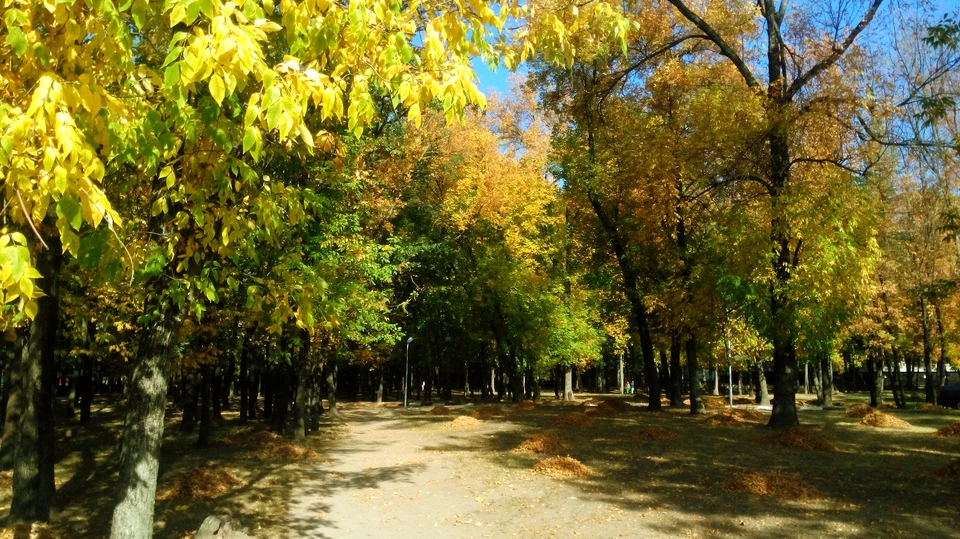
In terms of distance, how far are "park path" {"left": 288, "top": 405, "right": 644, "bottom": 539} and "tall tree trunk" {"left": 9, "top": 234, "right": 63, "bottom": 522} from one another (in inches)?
141

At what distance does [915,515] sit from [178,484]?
37.2ft

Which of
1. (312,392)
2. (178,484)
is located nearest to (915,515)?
(178,484)

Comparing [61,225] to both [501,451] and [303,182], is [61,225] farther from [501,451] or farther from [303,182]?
[501,451]

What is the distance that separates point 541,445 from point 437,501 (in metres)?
4.93

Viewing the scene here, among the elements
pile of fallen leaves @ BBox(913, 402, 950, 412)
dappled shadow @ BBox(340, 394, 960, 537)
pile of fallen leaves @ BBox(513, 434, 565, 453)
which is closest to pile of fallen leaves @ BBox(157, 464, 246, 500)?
dappled shadow @ BBox(340, 394, 960, 537)

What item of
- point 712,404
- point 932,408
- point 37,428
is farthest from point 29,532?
point 932,408

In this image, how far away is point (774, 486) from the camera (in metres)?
10.0

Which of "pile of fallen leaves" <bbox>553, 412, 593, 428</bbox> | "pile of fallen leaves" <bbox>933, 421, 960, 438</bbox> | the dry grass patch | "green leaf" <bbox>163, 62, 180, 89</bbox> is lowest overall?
the dry grass patch

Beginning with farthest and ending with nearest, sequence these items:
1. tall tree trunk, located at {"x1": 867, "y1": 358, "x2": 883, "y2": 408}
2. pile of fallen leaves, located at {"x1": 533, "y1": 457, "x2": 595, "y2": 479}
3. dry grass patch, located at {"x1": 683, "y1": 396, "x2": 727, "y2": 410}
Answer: tall tree trunk, located at {"x1": 867, "y1": 358, "x2": 883, "y2": 408} < dry grass patch, located at {"x1": 683, "y1": 396, "x2": 727, "y2": 410} < pile of fallen leaves, located at {"x1": 533, "y1": 457, "x2": 595, "y2": 479}

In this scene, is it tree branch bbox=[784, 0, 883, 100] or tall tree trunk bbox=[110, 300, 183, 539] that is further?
tree branch bbox=[784, 0, 883, 100]

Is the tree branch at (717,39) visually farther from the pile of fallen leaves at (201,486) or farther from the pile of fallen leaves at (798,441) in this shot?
the pile of fallen leaves at (201,486)

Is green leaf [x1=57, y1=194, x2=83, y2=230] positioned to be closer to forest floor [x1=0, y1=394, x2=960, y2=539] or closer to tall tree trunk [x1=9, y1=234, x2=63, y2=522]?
forest floor [x1=0, y1=394, x2=960, y2=539]

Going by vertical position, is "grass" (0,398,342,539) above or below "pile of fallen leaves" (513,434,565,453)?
below

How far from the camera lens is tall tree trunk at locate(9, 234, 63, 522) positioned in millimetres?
9367
